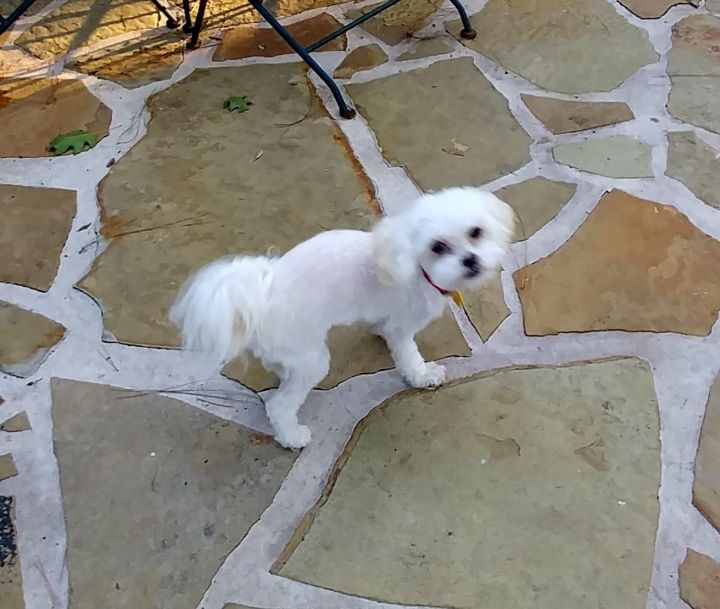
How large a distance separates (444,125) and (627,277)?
93 centimetres

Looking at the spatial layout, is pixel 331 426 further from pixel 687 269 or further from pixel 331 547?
pixel 687 269

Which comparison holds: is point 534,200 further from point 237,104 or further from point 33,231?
point 33,231

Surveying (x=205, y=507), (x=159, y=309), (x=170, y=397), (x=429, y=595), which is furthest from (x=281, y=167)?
(x=429, y=595)

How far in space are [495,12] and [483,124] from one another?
31.7 inches

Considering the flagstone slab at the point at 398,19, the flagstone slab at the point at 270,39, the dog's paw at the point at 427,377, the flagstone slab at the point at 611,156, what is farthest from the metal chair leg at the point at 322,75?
the dog's paw at the point at 427,377

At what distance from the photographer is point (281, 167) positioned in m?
2.80

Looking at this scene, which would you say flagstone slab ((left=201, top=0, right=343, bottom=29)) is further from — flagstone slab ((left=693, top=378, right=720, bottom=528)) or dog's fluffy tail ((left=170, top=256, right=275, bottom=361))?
flagstone slab ((left=693, top=378, right=720, bottom=528))

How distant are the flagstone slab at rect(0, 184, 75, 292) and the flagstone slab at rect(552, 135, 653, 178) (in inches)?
67.4

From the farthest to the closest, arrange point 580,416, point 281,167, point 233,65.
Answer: point 233,65
point 281,167
point 580,416

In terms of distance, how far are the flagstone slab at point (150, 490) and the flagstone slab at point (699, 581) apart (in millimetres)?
983

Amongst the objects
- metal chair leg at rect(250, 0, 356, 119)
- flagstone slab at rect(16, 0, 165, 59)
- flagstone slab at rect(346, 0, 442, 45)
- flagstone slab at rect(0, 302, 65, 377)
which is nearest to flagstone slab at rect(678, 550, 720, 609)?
flagstone slab at rect(0, 302, 65, 377)

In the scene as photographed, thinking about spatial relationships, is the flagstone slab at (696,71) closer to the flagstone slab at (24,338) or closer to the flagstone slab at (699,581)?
the flagstone slab at (699,581)

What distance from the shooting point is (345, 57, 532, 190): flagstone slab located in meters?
2.75

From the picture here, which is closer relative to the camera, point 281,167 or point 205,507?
point 205,507
